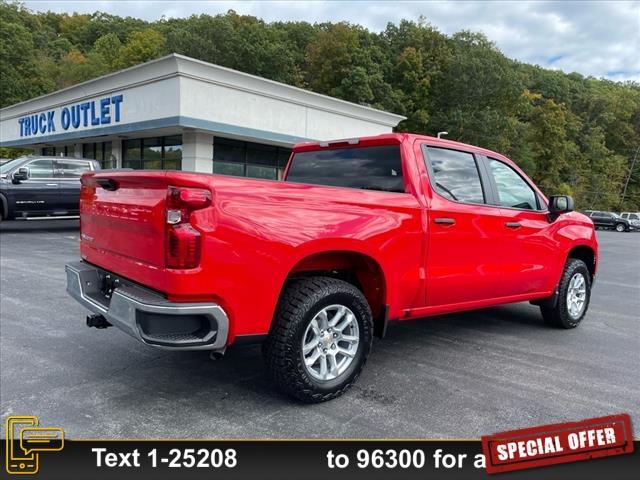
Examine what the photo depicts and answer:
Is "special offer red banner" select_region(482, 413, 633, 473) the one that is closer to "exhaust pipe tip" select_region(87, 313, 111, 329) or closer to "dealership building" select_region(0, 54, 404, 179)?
"exhaust pipe tip" select_region(87, 313, 111, 329)

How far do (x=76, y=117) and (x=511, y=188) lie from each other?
20.2 m

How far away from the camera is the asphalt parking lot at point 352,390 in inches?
124

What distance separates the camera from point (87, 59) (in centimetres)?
5547

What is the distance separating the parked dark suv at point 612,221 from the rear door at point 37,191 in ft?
131

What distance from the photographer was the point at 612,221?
136ft

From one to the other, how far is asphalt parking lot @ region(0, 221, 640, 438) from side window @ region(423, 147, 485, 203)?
4.85 ft

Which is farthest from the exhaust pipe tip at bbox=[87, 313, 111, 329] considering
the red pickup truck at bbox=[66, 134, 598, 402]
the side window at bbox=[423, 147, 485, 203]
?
the side window at bbox=[423, 147, 485, 203]

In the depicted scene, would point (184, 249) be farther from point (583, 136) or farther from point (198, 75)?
point (583, 136)

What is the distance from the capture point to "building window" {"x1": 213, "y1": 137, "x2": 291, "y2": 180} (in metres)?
18.5

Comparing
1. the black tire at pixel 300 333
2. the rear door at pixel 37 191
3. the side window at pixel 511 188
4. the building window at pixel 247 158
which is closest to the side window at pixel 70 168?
the rear door at pixel 37 191

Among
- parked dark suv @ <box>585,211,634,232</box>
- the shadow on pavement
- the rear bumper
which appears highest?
the rear bumper

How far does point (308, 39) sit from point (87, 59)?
82.6 ft

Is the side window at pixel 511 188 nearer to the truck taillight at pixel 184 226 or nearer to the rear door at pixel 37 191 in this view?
the truck taillight at pixel 184 226

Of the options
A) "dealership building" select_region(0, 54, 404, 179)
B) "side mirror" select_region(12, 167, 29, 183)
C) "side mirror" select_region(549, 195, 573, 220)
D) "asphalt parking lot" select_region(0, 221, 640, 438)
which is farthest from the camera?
"dealership building" select_region(0, 54, 404, 179)
